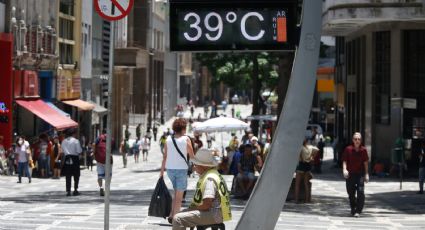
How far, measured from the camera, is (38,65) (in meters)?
42.2

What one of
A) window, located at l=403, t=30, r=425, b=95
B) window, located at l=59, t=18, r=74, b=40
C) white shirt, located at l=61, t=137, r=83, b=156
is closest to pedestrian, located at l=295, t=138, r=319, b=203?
white shirt, located at l=61, t=137, r=83, b=156

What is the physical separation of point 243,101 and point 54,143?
10019cm

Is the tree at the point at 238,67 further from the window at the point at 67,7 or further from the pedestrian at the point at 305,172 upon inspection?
the pedestrian at the point at 305,172

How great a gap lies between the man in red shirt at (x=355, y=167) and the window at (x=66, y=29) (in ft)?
99.3

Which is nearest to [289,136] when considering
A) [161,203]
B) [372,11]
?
[161,203]

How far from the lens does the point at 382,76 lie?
128ft

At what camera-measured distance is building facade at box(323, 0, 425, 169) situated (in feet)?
107

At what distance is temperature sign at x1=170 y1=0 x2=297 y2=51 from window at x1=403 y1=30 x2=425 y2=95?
25636mm

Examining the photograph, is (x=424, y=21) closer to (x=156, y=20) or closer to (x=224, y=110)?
(x=156, y=20)

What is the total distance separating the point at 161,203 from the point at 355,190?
20.5ft

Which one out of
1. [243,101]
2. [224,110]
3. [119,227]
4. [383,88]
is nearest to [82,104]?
[383,88]

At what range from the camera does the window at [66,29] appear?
48.0m

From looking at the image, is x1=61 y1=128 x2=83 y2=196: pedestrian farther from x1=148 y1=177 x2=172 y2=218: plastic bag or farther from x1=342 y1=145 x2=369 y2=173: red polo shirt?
x1=148 y1=177 x2=172 y2=218: plastic bag

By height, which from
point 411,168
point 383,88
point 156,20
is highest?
point 156,20
